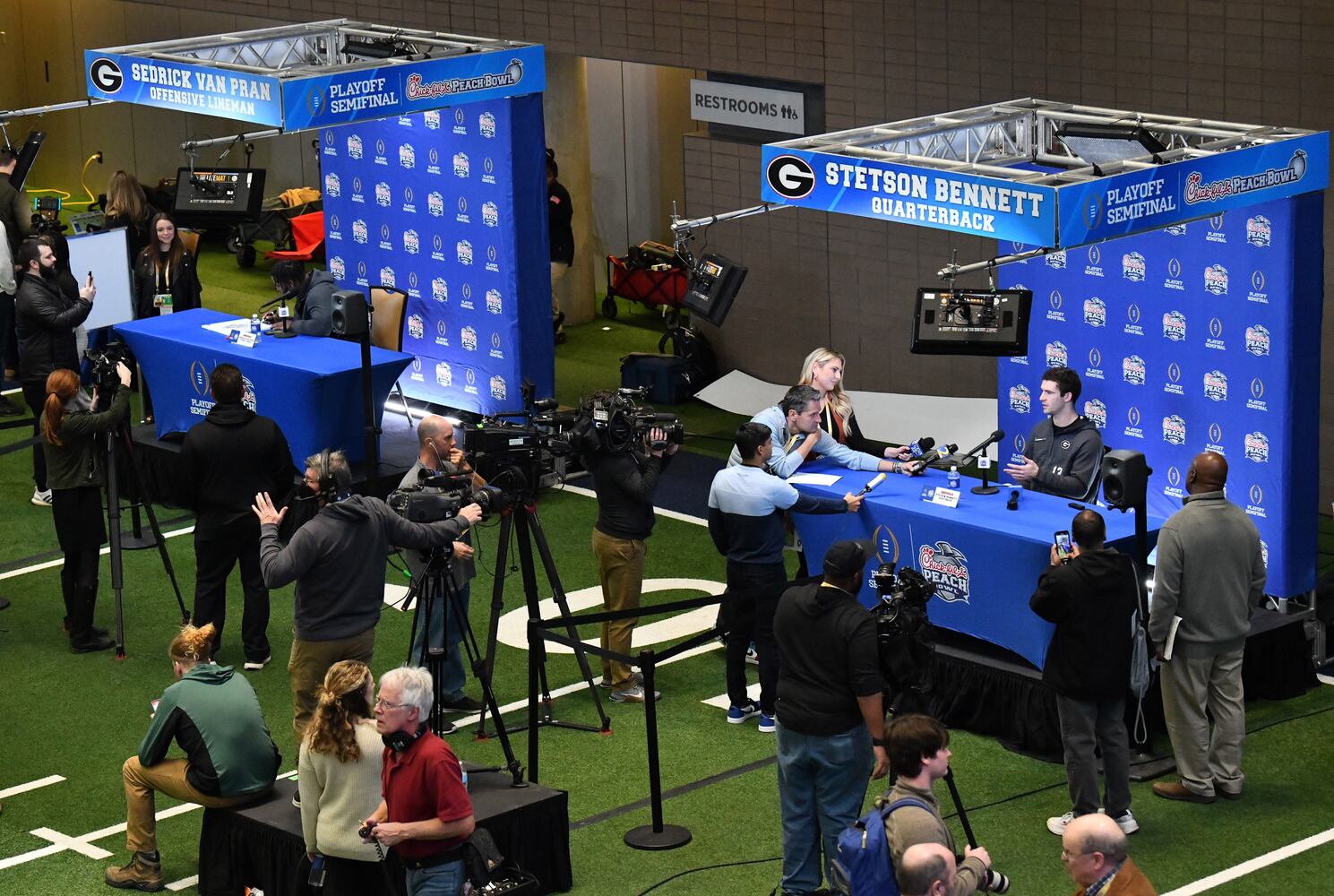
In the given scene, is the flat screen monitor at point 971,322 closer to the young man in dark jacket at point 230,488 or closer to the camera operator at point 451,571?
the camera operator at point 451,571

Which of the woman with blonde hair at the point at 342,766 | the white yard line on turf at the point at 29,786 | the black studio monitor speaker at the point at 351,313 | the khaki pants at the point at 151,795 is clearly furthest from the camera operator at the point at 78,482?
the woman with blonde hair at the point at 342,766

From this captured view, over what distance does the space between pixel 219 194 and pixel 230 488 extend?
12.2 ft

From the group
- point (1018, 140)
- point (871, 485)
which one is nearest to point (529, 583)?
point (871, 485)

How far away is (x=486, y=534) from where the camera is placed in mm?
13484

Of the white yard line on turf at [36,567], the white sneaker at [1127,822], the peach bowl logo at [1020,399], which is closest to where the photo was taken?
the white sneaker at [1127,822]

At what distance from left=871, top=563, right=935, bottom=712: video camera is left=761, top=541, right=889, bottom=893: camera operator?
0.10 metres

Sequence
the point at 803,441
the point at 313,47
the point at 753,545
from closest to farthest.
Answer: the point at 753,545
the point at 803,441
the point at 313,47

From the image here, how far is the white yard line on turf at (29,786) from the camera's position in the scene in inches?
379

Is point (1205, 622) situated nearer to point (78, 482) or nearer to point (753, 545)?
point (753, 545)

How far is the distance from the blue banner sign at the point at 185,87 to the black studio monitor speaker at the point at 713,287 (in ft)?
9.49

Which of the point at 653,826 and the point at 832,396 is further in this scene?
the point at 832,396

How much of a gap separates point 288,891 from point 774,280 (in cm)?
929

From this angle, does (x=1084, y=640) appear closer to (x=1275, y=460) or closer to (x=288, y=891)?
(x=1275, y=460)

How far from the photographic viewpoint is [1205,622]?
898cm
